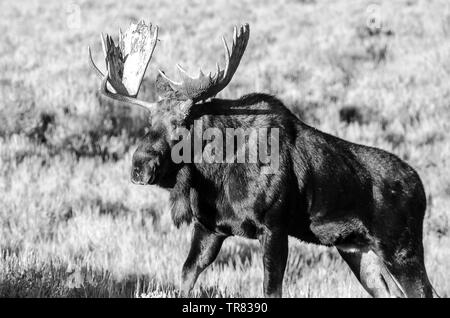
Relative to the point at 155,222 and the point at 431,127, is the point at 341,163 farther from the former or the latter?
the point at 431,127

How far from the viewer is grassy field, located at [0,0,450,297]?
535 cm

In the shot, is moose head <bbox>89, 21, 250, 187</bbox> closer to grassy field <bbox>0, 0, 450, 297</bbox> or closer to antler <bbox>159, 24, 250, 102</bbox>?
antler <bbox>159, 24, 250, 102</bbox>

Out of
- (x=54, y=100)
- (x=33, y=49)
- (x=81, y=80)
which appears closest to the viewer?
(x=54, y=100)

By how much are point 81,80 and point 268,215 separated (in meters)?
7.92

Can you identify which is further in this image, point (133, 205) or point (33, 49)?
point (33, 49)

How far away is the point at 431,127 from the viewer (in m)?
9.55

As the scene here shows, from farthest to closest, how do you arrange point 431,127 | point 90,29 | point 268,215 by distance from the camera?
1. point 90,29
2. point 431,127
3. point 268,215

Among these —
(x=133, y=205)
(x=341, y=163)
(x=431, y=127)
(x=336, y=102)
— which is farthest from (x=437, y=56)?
(x=341, y=163)

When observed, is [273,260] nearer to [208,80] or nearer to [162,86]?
[208,80]

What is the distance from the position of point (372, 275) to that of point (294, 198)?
2.78 ft

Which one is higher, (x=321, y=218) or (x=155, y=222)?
(x=321, y=218)

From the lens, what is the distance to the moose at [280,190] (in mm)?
4238

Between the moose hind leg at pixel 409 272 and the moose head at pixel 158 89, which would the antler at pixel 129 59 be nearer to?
the moose head at pixel 158 89

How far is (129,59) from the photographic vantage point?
194 inches
